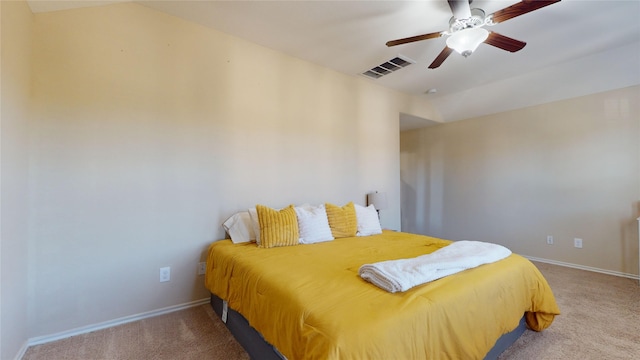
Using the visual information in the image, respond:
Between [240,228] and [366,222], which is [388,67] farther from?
[240,228]

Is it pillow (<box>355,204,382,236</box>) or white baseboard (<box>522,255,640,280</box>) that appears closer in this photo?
pillow (<box>355,204,382,236</box>)

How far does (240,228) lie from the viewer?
250 centimetres

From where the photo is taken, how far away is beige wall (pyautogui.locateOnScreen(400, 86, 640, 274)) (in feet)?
10.8

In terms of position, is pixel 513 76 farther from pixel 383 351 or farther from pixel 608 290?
pixel 383 351

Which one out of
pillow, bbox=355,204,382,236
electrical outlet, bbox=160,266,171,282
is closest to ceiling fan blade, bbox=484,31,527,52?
pillow, bbox=355,204,382,236

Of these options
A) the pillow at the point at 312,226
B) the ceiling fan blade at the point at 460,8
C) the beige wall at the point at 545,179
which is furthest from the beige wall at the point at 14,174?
the beige wall at the point at 545,179

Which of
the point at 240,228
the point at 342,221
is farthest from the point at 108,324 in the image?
the point at 342,221

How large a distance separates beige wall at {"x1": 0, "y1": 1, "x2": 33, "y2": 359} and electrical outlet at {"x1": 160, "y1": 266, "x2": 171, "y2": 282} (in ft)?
2.67

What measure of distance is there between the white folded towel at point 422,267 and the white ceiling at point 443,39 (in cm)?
198

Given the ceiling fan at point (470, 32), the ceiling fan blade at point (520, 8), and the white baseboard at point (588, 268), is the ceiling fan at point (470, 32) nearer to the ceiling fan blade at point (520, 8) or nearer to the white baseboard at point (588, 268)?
the ceiling fan blade at point (520, 8)

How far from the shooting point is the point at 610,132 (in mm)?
3363

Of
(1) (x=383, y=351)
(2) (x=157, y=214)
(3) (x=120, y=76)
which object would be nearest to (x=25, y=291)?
(2) (x=157, y=214)

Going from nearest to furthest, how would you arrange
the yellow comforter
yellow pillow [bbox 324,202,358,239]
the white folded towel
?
the yellow comforter < the white folded towel < yellow pillow [bbox 324,202,358,239]

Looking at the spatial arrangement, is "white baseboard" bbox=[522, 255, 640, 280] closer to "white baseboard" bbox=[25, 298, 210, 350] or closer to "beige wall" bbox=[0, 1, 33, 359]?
"white baseboard" bbox=[25, 298, 210, 350]
